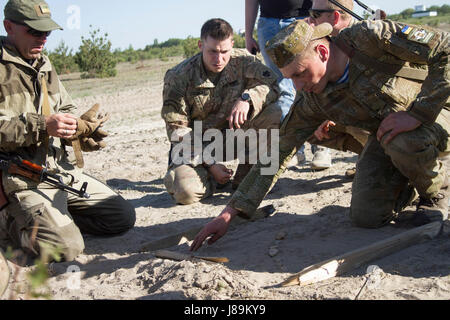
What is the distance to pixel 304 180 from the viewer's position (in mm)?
5289

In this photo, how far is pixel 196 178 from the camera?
5027 mm

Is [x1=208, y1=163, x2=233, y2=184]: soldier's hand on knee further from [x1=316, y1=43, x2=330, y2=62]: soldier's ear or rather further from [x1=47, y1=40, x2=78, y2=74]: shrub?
[x1=47, y1=40, x2=78, y2=74]: shrub

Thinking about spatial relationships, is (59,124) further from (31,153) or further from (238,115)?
(238,115)

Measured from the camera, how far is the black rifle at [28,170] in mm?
3766

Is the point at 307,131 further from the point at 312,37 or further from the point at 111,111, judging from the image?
the point at 111,111

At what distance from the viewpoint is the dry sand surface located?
9.21 ft

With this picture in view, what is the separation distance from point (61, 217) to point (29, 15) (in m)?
1.49

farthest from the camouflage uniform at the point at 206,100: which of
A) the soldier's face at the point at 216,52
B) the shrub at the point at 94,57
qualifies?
the shrub at the point at 94,57

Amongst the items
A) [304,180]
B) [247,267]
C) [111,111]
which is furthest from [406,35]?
[111,111]

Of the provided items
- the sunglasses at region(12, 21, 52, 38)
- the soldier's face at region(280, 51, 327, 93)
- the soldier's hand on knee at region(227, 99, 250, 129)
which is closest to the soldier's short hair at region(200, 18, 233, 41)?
the soldier's hand on knee at region(227, 99, 250, 129)

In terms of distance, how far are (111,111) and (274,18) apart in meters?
7.24

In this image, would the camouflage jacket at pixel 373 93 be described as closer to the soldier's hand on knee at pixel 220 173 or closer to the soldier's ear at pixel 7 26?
the soldier's hand on knee at pixel 220 173

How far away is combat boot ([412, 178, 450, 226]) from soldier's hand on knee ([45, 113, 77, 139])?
2.56 meters

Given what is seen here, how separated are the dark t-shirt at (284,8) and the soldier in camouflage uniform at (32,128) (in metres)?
2.48
